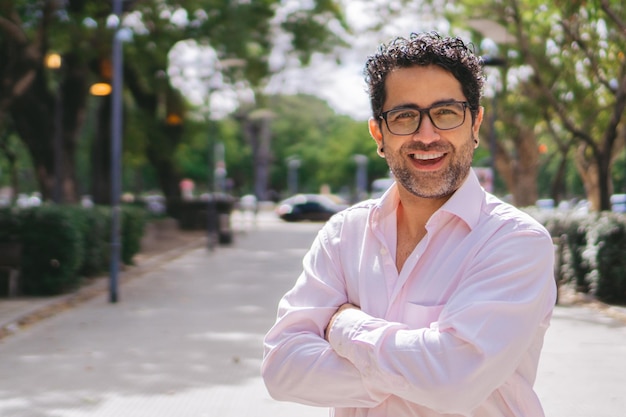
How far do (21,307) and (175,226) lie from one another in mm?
22409

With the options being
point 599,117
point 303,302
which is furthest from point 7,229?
point 599,117

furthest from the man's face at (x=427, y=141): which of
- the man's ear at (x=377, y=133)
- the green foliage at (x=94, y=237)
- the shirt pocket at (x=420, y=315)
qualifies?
the green foliage at (x=94, y=237)

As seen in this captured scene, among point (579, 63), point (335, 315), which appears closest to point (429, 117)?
point (335, 315)

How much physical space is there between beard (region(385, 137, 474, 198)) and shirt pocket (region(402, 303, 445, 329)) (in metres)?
0.28

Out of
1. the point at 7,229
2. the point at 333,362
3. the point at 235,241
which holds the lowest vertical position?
the point at 235,241

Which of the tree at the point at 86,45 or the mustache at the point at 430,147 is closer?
the mustache at the point at 430,147

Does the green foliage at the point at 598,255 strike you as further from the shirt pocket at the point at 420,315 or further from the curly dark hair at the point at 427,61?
the shirt pocket at the point at 420,315

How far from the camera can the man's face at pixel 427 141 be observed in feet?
7.37

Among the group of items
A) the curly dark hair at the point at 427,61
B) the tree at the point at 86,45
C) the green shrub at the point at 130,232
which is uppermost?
the tree at the point at 86,45

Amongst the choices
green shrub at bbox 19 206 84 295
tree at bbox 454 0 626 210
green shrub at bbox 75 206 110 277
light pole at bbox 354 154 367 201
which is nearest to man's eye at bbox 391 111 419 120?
tree at bbox 454 0 626 210

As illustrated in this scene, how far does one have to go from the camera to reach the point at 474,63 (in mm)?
2291

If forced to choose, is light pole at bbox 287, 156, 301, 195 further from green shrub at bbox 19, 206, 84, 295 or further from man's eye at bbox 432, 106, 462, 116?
man's eye at bbox 432, 106, 462, 116

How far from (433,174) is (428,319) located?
355 millimetres

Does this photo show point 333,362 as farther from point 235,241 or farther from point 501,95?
point 235,241
